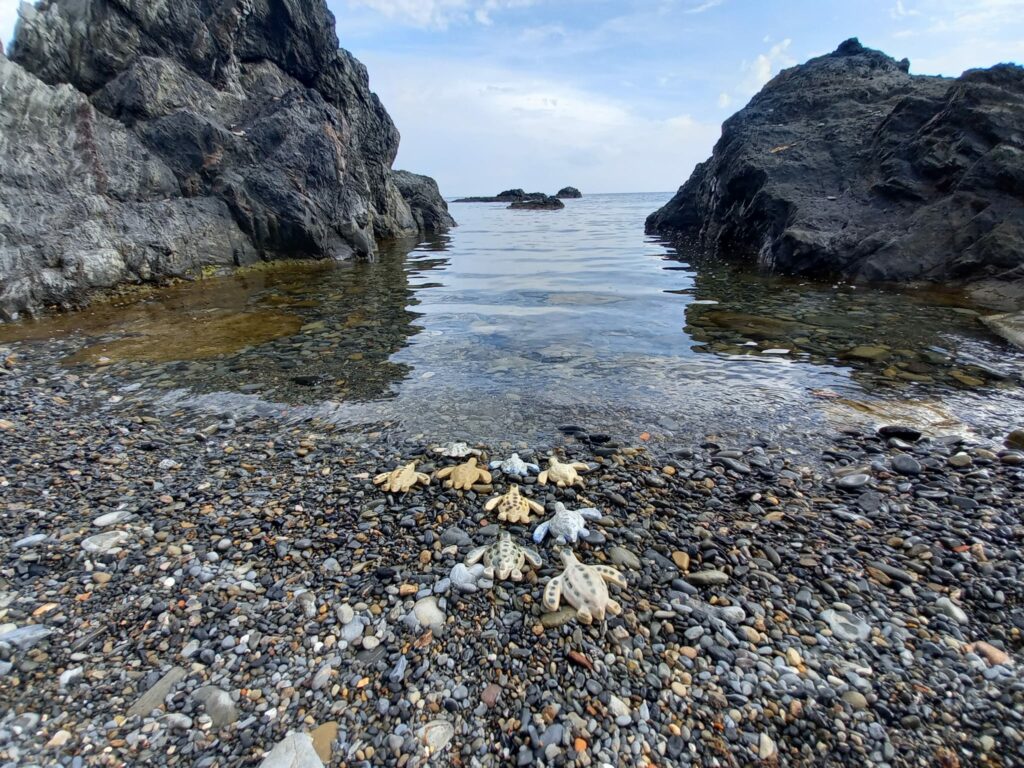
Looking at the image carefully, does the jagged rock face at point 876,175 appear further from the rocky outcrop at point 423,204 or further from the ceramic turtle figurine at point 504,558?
the rocky outcrop at point 423,204

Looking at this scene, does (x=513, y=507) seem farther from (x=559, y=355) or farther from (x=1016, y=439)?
(x=1016, y=439)

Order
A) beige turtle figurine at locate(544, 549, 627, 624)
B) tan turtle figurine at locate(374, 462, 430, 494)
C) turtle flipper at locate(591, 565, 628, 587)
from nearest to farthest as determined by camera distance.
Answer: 1. beige turtle figurine at locate(544, 549, 627, 624)
2. turtle flipper at locate(591, 565, 628, 587)
3. tan turtle figurine at locate(374, 462, 430, 494)

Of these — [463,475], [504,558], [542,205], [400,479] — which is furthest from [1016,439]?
[542,205]

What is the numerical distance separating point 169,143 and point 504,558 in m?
19.1

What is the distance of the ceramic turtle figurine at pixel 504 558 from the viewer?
10.7ft

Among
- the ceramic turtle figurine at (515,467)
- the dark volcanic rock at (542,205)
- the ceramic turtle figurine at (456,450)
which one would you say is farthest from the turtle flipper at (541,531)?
the dark volcanic rock at (542,205)

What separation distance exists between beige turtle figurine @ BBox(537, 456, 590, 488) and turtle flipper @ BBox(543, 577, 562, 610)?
1.22 m

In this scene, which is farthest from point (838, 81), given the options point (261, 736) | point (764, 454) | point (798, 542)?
point (261, 736)

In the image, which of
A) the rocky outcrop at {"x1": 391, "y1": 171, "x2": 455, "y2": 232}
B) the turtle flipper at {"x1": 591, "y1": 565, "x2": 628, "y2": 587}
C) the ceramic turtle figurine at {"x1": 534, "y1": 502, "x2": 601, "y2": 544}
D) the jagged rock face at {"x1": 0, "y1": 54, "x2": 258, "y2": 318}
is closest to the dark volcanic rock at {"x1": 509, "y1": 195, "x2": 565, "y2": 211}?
the rocky outcrop at {"x1": 391, "y1": 171, "x2": 455, "y2": 232}

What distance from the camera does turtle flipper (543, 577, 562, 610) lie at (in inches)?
118

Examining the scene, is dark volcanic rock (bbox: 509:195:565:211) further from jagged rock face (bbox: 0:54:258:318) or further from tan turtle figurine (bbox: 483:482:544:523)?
tan turtle figurine (bbox: 483:482:544:523)

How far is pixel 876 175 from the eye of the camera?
15.1 m

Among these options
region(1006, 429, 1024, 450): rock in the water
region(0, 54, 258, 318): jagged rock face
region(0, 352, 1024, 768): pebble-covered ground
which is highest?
region(0, 54, 258, 318): jagged rock face

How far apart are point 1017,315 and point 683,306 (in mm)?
5612
